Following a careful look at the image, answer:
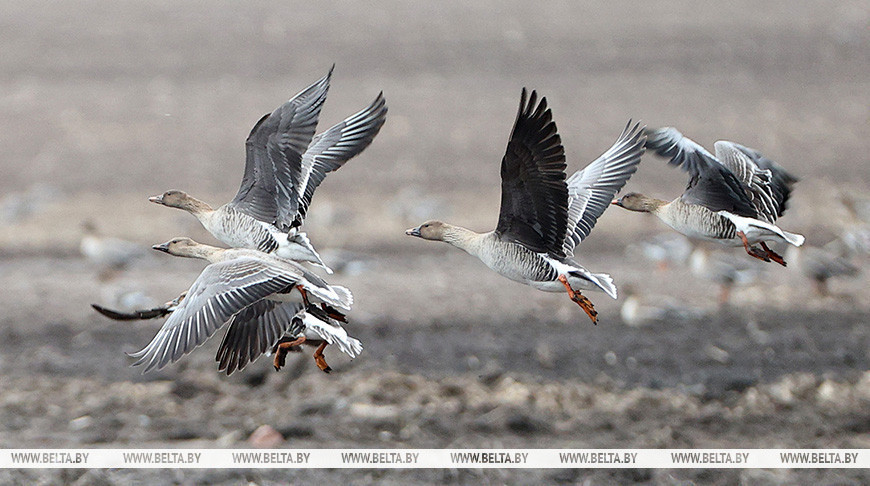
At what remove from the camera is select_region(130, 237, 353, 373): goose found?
3.81 metres

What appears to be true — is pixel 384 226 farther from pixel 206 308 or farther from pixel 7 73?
pixel 206 308

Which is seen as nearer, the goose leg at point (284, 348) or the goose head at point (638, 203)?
the goose leg at point (284, 348)

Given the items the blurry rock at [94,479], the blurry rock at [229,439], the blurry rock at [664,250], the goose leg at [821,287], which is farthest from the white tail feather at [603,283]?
the goose leg at [821,287]

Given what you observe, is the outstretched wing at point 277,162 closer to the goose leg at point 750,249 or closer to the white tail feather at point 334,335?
the white tail feather at point 334,335

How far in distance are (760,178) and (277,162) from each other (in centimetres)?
192

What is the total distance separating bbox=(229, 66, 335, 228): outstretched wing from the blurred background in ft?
10.3

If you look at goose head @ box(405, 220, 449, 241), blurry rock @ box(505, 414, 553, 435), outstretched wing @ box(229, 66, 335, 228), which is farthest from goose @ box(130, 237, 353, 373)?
blurry rock @ box(505, 414, 553, 435)

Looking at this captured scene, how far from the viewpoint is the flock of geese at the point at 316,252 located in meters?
3.92

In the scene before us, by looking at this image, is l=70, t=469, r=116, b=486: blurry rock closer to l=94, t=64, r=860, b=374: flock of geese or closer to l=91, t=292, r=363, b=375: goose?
l=94, t=64, r=860, b=374: flock of geese

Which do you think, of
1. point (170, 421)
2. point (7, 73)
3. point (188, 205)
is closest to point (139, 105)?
point (7, 73)

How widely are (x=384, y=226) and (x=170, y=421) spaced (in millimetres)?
6343

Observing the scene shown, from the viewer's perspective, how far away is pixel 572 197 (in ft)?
15.9

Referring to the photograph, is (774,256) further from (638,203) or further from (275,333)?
(275,333)

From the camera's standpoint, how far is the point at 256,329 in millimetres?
4156
